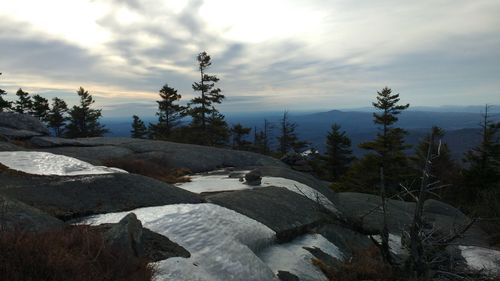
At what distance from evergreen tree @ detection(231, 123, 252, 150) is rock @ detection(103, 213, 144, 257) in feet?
202

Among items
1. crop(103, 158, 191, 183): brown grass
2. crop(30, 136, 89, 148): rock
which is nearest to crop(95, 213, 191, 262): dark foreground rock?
crop(103, 158, 191, 183): brown grass

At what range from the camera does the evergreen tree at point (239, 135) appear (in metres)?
70.6

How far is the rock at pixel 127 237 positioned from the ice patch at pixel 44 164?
6530 millimetres

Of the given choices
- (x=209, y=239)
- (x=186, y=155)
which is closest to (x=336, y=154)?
(x=186, y=155)

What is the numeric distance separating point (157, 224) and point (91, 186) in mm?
3574

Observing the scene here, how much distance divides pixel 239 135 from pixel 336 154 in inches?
814

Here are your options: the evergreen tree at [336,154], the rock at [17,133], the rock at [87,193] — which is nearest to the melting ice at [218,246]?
the rock at [87,193]

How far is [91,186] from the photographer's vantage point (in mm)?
12312

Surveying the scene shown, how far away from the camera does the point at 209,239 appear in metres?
10.1

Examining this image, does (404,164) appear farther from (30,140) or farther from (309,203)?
(30,140)

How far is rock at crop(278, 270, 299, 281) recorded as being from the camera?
407 inches

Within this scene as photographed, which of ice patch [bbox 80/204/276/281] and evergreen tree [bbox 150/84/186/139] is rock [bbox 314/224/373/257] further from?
evergreen tree [bbox 150/84/186/139]

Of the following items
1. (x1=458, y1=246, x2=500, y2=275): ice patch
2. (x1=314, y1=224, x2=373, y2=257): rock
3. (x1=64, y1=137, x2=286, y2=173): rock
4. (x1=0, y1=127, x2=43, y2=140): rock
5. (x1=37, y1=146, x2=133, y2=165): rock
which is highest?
(x1=0, y1=127, x2=43, y2=140): rock

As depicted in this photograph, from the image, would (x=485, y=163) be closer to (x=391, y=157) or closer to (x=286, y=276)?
(x=391, y=157)
